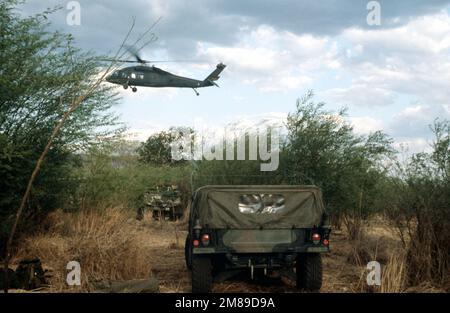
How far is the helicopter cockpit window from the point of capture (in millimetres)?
9938

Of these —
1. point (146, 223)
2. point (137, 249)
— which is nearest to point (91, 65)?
point (137, 249)

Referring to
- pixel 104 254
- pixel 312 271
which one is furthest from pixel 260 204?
pixel 104 254

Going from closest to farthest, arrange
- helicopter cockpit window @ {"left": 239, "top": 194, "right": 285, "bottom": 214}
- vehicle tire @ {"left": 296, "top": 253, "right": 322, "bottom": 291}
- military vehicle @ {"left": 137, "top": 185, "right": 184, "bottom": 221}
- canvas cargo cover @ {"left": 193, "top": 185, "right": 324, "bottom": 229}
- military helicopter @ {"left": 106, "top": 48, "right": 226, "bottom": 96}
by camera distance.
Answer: canvas cargo cover @ {"left": 193, "top": 185, "right": 324, "bottom": 229}
helicopter cockpit window @ {"left": 239, "top": 194, "right": 285, "bottom": 214}
vehicle tire @ {"left": 296, "top": 253, "right": 322, "bottom": 291}
military vehicle @ {"left": 137, "top": 185, "right": 184, "bottom": 221}
military helicopter @ {"left": 106, "top": 48, "right": 226, "bottom": 96}

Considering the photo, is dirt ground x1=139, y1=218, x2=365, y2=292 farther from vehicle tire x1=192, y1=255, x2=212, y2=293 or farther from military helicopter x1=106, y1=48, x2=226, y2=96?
military helicopter x1=106, y1=48, x2=226, y2=96

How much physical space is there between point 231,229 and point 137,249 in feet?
7.32

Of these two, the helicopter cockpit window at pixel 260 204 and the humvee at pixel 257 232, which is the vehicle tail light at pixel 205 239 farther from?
the helicopter cockpit window at pixel 260 204

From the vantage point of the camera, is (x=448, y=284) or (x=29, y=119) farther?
(x=29, y=119)

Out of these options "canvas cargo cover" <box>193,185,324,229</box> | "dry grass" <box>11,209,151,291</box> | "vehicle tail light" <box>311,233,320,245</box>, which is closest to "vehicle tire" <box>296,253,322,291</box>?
"vehicle tail light" <box>311,233,320,245</box>

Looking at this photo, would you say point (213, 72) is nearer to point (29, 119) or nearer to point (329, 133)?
point (329, 133)

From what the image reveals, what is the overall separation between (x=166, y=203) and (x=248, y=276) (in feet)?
55.2

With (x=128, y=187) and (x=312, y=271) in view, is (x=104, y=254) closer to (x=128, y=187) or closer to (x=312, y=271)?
(x=312, y=271)

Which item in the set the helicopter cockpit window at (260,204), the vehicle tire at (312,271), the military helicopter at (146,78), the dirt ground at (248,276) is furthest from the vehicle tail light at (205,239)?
the military helicopter at (146,78)

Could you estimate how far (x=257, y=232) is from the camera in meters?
9.77
